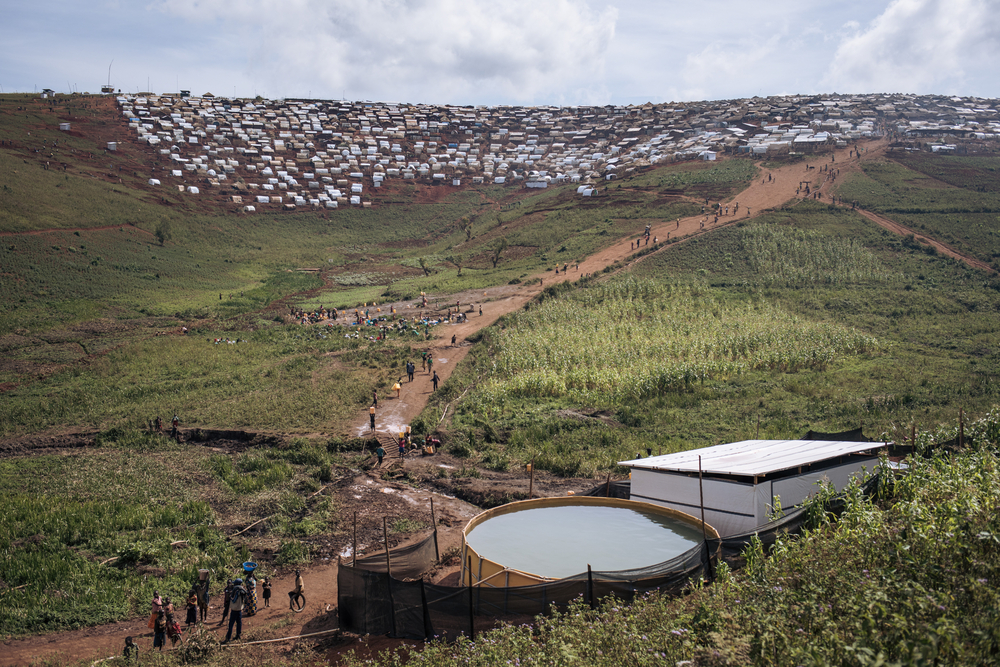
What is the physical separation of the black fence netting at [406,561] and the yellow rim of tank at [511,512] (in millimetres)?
1268

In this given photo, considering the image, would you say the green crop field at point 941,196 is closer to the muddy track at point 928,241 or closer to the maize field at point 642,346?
the muddy track at point 928,241

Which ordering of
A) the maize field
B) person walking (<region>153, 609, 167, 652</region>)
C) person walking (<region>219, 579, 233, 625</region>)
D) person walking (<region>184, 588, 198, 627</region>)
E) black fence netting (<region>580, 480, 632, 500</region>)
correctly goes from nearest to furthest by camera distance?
1. person walking (<region>153, 609, 167, 652</region>)
2. person walking (<region>219, 579, 233, 625</region>)
3. person walking (<region>184, 588, 198, 627</region>)
4. black fence netting (<region>580, 480, 632, 500</region>)
5. the maize field

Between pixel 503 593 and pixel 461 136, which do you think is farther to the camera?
pixel 461 136

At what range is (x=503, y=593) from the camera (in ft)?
35.4

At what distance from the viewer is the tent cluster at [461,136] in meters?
98.0

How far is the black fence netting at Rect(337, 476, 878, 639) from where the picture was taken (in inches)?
423

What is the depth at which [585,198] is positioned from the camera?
→ 81500mm

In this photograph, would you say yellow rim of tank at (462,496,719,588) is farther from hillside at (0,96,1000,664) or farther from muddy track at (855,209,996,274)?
muddy track at (855,209,996,274)

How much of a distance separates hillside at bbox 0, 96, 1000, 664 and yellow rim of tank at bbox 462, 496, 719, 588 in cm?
225

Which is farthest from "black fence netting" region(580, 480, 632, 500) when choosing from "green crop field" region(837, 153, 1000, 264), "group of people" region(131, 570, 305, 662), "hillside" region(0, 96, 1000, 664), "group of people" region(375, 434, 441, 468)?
"green crop field" region(837, 153, 1000, 264)

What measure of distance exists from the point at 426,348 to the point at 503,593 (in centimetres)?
3151

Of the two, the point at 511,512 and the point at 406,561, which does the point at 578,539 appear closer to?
the point at 511,512

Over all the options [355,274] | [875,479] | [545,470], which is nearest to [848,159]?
[355,274]

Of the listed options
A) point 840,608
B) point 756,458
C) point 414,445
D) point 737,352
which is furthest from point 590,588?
point 737,352
